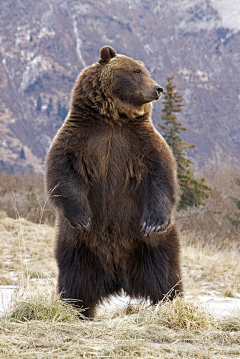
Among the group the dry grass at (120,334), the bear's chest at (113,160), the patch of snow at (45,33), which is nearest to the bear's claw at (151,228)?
the bear's chest at (113,160)

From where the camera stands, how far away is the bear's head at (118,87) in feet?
12.6

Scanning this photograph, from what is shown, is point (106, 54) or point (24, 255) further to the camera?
point (24, 255)

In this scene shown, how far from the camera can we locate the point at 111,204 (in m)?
3.60

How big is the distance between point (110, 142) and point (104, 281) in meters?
1.22

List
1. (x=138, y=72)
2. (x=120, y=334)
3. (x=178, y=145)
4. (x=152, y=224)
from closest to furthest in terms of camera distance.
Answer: (x=120, y=334)
(x=152, y=224)
(x=138, y=72)
(x=178, y=145)

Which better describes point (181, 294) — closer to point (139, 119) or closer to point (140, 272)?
point (140, 272)

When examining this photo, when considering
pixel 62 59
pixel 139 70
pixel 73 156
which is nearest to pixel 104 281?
pixel 73 156

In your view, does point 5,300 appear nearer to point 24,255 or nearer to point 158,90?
point 158,90

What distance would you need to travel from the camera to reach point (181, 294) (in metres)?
3.80

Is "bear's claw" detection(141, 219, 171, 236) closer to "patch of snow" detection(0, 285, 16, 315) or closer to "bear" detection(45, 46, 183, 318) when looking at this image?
"bear" detection(45, 46, 183, 318)

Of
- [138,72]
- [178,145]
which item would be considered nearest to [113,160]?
[138,72]

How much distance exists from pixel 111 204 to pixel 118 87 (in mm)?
1148

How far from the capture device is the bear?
3.60m

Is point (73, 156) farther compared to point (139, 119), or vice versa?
point (139, 119)
